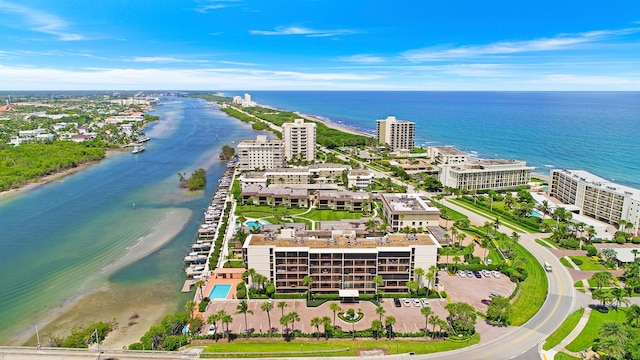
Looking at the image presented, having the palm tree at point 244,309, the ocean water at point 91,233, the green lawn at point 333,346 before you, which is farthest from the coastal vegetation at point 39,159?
the green lawn at point 333,346

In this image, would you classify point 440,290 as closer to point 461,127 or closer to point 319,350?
point 319,350

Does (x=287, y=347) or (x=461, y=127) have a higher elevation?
(x=461, y=127)

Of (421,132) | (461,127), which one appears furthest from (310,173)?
(461,127)

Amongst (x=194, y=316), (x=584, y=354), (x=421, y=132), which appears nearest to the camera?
(x=584, y=354)

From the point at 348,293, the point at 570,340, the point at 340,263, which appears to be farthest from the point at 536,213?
the point at 348,293

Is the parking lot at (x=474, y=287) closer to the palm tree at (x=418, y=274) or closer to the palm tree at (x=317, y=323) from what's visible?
the palm tree at (x=418, y=274)

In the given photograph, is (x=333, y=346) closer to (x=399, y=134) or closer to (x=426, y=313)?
(x=426, y=313)

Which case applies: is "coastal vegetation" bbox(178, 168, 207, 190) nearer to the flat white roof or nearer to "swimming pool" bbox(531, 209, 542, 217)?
the flat white roof

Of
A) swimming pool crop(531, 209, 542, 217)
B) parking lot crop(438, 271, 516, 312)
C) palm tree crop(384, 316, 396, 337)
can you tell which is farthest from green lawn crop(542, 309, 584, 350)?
swimming pool crop(531, 209, 542, 217)
